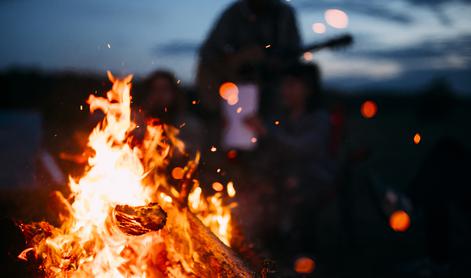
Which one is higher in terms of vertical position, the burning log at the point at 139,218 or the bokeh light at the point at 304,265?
the bokeh light at the point at 304,265

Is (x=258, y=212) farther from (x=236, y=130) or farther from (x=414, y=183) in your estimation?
(x=414, y=183)

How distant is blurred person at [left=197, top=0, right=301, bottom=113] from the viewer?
228 inches

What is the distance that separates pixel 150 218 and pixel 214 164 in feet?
10.7

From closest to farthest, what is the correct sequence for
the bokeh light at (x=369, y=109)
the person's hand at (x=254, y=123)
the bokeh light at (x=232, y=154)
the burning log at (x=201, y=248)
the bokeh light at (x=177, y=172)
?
the burning log at (x=201, y=248) < the bokeh light at (x=177, y=172) < the person's hand at (x=254, y=123) < the bokeh light at (x=232, y=154) < the bokeh light at (x=369, y=109)

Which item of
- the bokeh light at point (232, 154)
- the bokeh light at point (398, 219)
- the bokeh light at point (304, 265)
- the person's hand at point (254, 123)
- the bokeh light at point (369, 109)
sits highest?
the bokeh light at point (369, 109)

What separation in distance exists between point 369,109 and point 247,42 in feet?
110

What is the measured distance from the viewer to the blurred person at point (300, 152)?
5607 millimetres

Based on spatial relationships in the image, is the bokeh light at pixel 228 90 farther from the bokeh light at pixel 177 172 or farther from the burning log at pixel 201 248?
the burning log at pixel 201 248

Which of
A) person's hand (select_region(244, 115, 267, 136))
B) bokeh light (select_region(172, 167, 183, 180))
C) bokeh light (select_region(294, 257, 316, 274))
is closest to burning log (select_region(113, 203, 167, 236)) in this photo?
bokeh light (select_region(172, 167, 183, 180))

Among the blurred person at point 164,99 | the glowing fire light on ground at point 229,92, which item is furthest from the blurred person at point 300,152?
the blurred person at point 164,99

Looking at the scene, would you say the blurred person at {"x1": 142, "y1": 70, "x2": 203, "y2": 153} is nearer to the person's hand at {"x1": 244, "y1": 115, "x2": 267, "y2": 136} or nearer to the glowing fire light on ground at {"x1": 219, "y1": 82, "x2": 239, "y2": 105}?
the glowing fire light on ground at {"x1": 219, "y1": 82, "x2": 239, "y2": 105}

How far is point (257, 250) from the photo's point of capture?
371 cm

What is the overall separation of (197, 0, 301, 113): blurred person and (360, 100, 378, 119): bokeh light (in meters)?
26.2

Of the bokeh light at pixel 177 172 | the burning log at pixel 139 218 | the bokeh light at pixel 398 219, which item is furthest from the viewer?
the bokeh light at pixel 398 219
